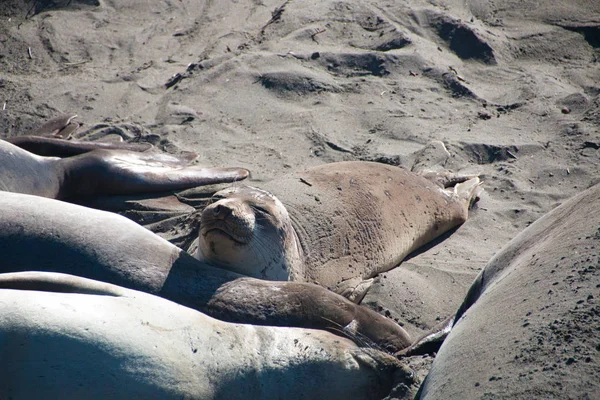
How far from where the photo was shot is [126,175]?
5145mm

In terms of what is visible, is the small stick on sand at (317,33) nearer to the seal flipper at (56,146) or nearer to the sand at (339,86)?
the sand at (339,86)

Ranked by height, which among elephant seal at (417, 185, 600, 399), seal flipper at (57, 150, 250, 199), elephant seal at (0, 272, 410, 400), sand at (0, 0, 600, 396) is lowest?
seal flipper at (57, 150, 250, 199)

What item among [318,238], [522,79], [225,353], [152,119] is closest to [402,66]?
[522,79]

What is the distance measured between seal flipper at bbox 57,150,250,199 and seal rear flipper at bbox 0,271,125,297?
7.91 ft

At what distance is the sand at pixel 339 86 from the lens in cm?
542

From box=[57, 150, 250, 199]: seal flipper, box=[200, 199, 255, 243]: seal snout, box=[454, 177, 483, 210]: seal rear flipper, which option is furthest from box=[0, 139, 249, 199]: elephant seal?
box=[454, 177, 483, 210]: seal rear flipper

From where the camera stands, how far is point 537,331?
2393mm

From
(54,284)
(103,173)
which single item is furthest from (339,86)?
(54,284)

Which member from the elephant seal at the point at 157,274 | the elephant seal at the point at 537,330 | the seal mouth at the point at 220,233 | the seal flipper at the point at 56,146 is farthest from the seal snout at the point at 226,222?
the seal flipper at the point at 56,146

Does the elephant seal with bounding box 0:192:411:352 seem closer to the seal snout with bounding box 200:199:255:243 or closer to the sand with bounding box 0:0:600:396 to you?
the seal snout with bounding box 200:199:255:243

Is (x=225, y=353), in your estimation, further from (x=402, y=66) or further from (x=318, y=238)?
(x=402, y=66)

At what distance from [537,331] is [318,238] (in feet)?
7.07

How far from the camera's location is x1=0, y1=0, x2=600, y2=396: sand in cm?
542

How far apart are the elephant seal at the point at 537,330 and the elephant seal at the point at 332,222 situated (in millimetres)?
1246
